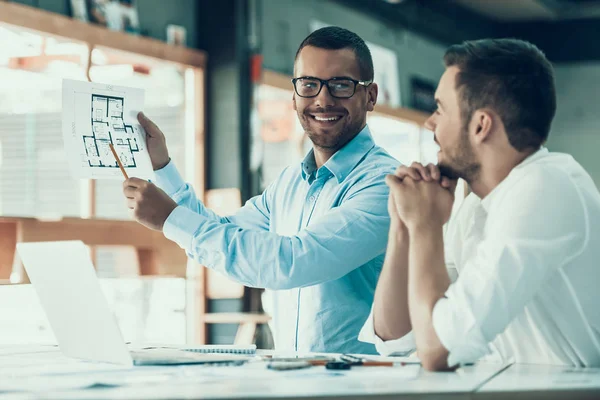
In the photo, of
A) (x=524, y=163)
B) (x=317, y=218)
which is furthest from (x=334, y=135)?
(x=524, y=163)

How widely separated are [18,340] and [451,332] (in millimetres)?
3463

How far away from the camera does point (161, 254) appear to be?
255 inches

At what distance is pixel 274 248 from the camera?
6.70 feet

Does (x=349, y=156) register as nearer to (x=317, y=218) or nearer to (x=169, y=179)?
(x=317, y=218)

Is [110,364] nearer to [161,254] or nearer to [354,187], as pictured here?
[354,187]

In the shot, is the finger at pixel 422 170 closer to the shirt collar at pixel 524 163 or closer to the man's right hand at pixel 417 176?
the man's right hand at pixel 417 176

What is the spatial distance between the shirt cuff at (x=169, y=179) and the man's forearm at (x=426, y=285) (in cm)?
97

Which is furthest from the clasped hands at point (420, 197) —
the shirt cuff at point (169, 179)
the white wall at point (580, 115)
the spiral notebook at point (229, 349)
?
the white wall at point (580, 115)

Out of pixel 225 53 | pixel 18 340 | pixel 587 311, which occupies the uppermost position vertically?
pixel 225 53

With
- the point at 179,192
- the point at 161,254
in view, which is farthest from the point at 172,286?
the point at 179,192

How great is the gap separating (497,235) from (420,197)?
0.20m

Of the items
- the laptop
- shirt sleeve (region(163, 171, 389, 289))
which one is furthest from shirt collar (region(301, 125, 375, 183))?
the laptop

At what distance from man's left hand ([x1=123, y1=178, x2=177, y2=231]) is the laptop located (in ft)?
1.03

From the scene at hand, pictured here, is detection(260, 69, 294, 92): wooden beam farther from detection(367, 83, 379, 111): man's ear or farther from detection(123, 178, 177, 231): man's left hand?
detection(123, 178, 177, 231): man's left hand
